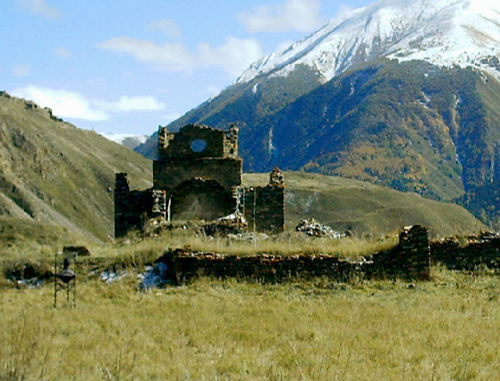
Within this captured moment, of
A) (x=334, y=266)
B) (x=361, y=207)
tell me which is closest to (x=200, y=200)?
(x=334, y=266)

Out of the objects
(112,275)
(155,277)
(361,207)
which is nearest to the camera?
(155,277)

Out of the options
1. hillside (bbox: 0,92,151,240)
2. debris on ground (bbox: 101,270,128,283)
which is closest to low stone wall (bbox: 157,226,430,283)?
debris on ground (bbox: 101,270,128,283)

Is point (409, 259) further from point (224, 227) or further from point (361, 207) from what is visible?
point (361, 207)

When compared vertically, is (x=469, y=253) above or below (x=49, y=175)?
below

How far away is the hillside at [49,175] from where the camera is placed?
113875 mm

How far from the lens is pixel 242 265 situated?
1744cm

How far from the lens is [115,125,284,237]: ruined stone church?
30.2 meters

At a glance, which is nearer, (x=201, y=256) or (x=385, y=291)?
(x=385, y=291)

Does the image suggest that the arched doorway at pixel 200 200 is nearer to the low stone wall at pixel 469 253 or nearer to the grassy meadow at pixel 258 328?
the grassy meadow at pixel 258 328

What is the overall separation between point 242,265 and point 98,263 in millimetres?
4389

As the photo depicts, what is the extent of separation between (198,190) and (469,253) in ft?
51.9

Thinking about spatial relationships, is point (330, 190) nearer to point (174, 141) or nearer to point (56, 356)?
point (174, 141)

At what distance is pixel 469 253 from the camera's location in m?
18.0

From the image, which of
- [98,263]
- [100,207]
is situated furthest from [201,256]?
[100,207]
